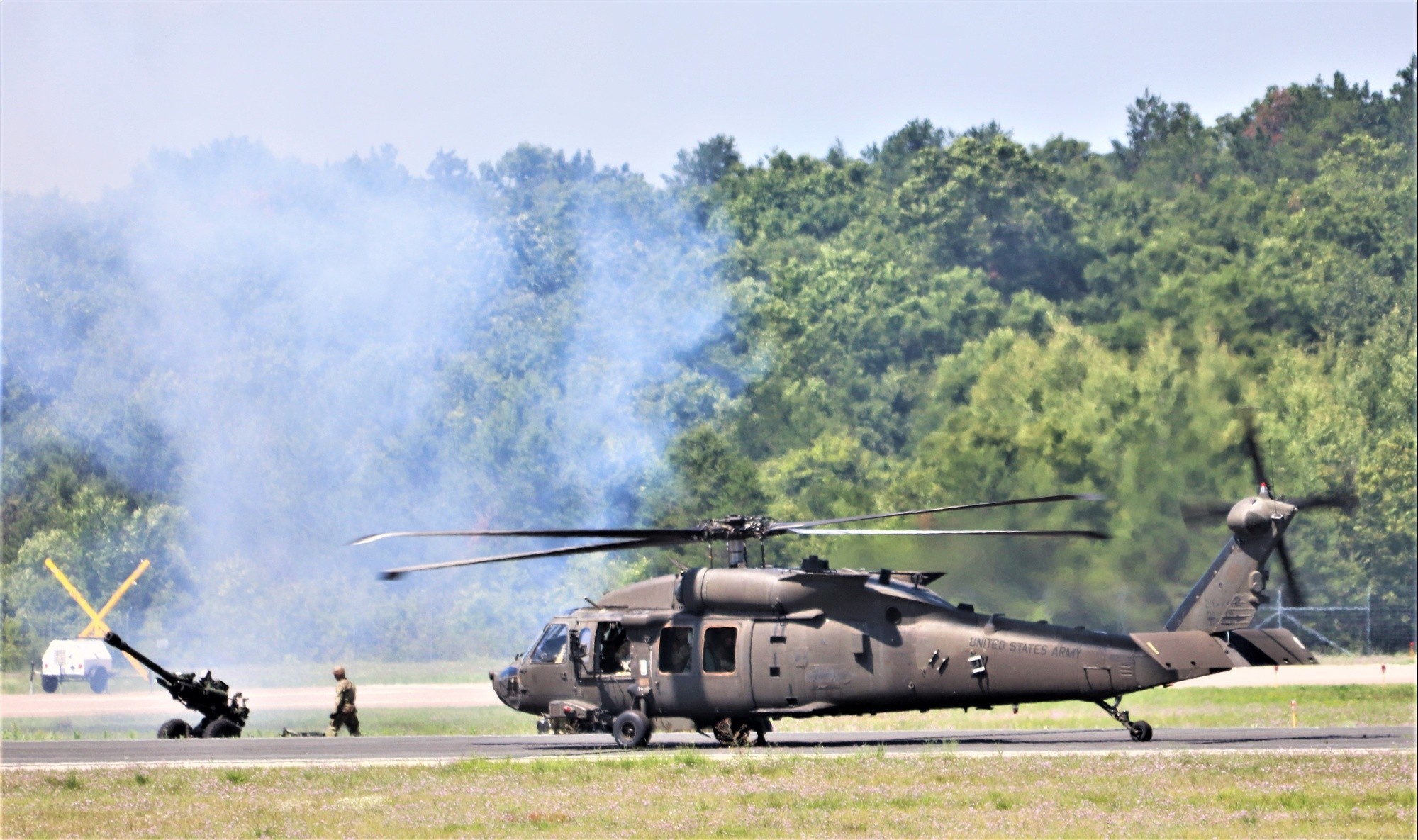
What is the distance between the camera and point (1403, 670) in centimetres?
5031

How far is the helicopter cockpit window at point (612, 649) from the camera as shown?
2673cm

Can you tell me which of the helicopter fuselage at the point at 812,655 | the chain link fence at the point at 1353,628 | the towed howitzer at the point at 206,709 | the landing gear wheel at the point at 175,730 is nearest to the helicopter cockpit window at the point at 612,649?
the helicopter fuselage at the point at 812,655

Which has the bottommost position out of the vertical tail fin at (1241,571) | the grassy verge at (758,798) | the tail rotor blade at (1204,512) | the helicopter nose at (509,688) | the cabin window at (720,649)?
the grassy verge at (758,798)

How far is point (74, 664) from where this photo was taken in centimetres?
4891

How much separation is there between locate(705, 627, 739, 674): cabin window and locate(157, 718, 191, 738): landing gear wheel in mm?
10562

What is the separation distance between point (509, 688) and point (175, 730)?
266 inches

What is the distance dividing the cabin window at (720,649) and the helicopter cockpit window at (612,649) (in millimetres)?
1530

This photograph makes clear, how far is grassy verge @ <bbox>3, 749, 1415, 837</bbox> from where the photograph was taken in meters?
17.4

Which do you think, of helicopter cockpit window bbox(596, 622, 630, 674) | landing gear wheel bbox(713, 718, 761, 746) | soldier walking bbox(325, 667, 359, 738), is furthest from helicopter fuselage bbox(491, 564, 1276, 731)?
soldier walking bbox(325, 667, 359, 738)

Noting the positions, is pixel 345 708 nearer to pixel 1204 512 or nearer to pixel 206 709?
pixel 206 709

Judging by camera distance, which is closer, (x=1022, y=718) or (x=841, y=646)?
(x=841, y=646)

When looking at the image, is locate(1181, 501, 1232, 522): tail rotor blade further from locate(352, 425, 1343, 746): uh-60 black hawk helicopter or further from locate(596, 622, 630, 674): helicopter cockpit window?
locate(596, 622, 630, 674): helicopter cockpit window

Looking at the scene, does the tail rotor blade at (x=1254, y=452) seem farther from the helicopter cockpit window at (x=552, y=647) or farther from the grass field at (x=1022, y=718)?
the helicopter cockpit window at (x=552, y=647)

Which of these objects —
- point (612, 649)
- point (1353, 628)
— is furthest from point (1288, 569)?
point (1353, 628)
